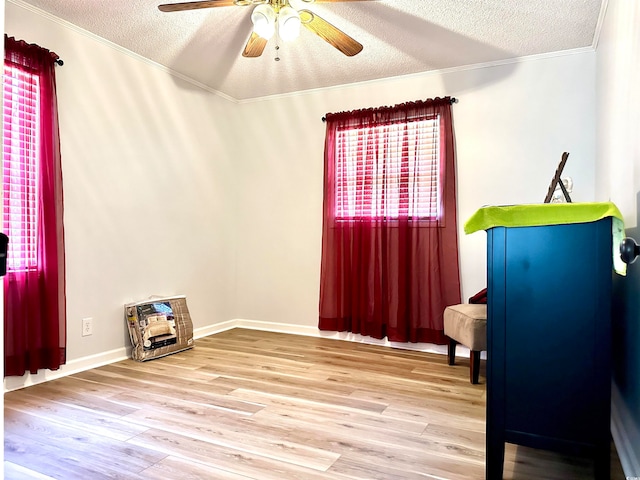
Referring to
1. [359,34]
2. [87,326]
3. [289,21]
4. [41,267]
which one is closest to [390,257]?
[359,34]

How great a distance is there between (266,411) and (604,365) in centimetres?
158

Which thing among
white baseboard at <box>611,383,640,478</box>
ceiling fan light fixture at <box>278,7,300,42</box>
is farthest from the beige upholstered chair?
ceiling fan light fixture at <box>278,7,300,42</box>

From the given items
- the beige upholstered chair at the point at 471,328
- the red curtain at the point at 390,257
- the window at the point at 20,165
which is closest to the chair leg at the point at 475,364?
the beige upholstered chair at the point at 471,328

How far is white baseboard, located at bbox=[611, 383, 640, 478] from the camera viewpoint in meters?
1.67

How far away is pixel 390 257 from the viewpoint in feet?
12.5

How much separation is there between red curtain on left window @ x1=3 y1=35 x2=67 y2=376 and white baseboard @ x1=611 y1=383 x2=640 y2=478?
300 centimetres

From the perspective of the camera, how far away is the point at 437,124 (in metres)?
3.69

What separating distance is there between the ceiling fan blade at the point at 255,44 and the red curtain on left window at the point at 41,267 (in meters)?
1.24

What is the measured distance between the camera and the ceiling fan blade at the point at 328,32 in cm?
233

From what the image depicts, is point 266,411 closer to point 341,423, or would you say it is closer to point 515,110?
point 341,423

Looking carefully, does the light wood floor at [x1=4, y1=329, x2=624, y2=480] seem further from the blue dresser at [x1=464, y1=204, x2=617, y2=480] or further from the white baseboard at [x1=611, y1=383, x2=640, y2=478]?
the blue dresser at [x1=464, y1=204, x2=617, y2=480]

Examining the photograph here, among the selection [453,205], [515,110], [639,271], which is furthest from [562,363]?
[515,110]

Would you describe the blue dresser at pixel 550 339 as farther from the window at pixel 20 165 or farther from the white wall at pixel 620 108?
the window at pixel 20 165

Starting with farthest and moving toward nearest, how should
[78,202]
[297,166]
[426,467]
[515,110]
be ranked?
[297,166], [515,110], [78,202], [426,467]
